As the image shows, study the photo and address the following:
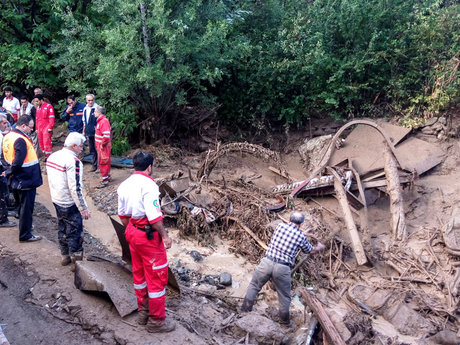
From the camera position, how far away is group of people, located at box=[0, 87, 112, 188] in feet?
30.2

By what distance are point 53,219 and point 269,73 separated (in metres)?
7.10

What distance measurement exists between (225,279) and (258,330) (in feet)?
6.19

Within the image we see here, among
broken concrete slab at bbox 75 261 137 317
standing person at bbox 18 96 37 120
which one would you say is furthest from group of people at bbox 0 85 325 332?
standing person at bbox 18 96 37 120

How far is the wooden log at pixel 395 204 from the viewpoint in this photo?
8.55m

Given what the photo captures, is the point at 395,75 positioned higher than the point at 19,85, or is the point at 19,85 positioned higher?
the point at 395,75

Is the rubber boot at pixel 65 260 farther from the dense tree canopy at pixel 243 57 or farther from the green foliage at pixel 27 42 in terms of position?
the green foliage at pixel 27 42

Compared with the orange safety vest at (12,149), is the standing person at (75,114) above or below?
below

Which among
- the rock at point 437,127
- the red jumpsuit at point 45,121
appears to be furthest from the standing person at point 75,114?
the rock at point 437,127

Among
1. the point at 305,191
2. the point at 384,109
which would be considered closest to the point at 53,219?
the point at 305,191

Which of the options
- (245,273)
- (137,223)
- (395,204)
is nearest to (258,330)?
(137,223)

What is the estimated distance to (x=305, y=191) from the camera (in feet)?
31.2

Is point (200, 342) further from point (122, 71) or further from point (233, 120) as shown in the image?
point (233, 120)

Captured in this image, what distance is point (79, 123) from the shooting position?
1011cm

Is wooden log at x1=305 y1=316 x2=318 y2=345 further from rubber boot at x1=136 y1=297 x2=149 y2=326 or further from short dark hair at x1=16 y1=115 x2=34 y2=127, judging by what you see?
short dark hair at x1=16 y1=115 x2=34 y2=127
